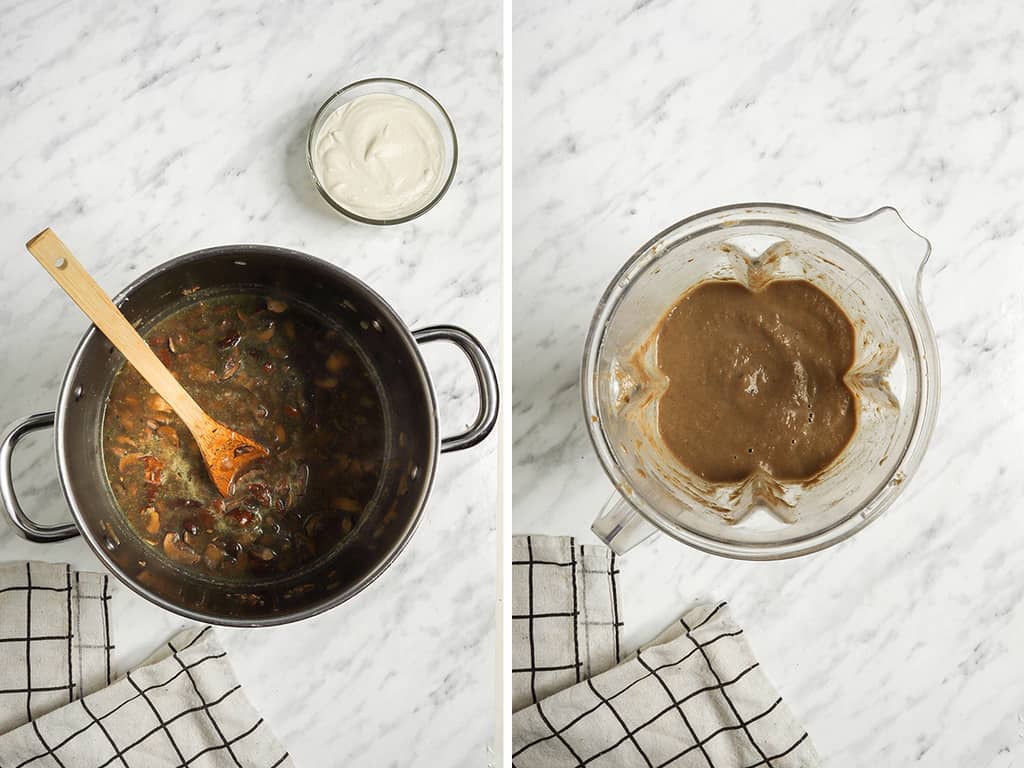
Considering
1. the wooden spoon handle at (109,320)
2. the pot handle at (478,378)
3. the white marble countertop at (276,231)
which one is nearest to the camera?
the wooden spoon handle at (109,320)

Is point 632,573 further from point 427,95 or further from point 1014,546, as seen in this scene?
point 427,95

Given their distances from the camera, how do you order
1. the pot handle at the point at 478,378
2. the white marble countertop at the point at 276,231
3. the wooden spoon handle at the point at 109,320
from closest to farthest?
the wooden spoon handle at the point at 109,320 → the pot handle at the point at 478,378 → the white marble countertop at the point at 276,231

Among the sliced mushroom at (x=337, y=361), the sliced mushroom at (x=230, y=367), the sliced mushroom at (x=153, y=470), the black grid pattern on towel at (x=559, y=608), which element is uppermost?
the sliced mushroom at (x=230, y=367)

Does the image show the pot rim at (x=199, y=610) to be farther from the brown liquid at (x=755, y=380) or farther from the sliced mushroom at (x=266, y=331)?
the brown liquid at (x=755, y=380)

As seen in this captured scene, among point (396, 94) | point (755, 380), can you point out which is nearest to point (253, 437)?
point (396, 94)

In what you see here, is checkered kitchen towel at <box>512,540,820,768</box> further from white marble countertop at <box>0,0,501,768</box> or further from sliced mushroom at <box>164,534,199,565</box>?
sliced mushroom at <box>164,534,199,565</box>

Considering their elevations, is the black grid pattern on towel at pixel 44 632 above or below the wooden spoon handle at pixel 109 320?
below

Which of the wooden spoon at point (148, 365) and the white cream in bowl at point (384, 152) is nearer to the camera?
the wooden spoon at point (148, 365)

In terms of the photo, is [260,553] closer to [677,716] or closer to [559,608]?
[559,608]

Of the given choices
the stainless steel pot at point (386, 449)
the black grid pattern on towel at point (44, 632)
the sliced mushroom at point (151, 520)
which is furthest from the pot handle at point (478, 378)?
the black grid pattern on towel at point (44, 632)
